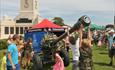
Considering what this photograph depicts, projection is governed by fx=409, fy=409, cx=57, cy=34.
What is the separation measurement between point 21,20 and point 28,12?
6.02 m

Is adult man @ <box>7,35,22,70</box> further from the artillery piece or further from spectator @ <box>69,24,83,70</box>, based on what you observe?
the artillery piece

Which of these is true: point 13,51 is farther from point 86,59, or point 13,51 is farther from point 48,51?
point 48,51

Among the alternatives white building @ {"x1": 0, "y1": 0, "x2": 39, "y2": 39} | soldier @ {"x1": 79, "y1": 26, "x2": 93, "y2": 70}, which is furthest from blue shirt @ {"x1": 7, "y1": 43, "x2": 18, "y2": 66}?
white building @ {"x1": 0, "y1": 0, "x2": 39, "y2": 39}

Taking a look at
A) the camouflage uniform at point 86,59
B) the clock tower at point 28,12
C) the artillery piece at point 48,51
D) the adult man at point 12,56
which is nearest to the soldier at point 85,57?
the camouflage uniform at point 86,59

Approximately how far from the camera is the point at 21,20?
356ft

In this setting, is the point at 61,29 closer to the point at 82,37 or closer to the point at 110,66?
the point at 110,66

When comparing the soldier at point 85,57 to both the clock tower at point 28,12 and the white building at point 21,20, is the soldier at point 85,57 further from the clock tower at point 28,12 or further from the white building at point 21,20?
the clock tower at point 28,12

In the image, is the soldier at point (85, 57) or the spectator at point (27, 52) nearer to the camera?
the soldier at point (85, 57)

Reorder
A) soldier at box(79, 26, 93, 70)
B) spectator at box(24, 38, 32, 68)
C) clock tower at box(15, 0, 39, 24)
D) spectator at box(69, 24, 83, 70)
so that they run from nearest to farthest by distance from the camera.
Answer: soldier at box(79, 26, 93, 70) < spectator at box(69, 24, 83, 70) < spectator at box(24, 38, 32, 68) < clock tower at box(15, 0, 39, 24)

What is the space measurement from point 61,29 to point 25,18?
294 feet

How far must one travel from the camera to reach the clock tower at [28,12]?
357 feet

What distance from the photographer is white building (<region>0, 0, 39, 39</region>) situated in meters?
108

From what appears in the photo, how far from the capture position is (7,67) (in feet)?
40.0

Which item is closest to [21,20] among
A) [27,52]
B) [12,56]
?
[27,52]
